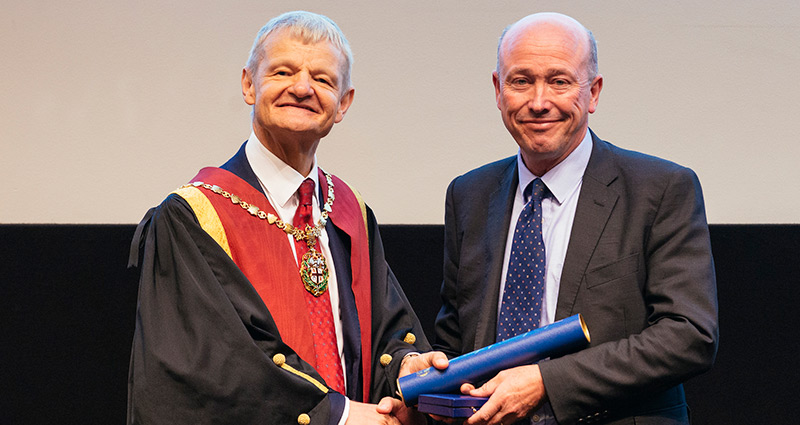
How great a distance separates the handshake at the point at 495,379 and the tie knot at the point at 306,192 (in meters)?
0.55

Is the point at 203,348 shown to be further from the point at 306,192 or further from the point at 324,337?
the point at 306,192

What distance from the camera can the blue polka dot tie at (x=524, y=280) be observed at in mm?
2000

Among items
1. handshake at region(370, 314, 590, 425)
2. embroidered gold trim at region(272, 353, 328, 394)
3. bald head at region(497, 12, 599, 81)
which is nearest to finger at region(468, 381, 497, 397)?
handshake at region(370, 314, 590, 425)

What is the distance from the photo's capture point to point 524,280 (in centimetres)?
203

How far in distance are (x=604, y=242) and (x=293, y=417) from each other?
880 millimetres

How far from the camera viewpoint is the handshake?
1.79 metres

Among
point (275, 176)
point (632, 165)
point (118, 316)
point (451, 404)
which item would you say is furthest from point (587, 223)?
point (118, 316)

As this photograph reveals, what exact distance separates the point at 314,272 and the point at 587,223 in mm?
717

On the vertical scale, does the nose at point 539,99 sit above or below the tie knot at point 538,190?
above

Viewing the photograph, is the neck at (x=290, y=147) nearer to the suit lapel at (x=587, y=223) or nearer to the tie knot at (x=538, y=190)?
the tie knot at (x=538, y=190)

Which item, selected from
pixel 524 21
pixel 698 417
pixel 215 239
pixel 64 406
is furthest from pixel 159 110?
pixel 698 417

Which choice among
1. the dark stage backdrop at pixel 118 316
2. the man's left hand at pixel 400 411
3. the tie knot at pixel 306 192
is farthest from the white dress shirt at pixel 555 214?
the dark stage backdrop at pixel 118 316

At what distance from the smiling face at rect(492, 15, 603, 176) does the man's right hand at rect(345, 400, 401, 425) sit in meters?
0.78

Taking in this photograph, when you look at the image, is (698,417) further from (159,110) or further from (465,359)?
(159,110)
